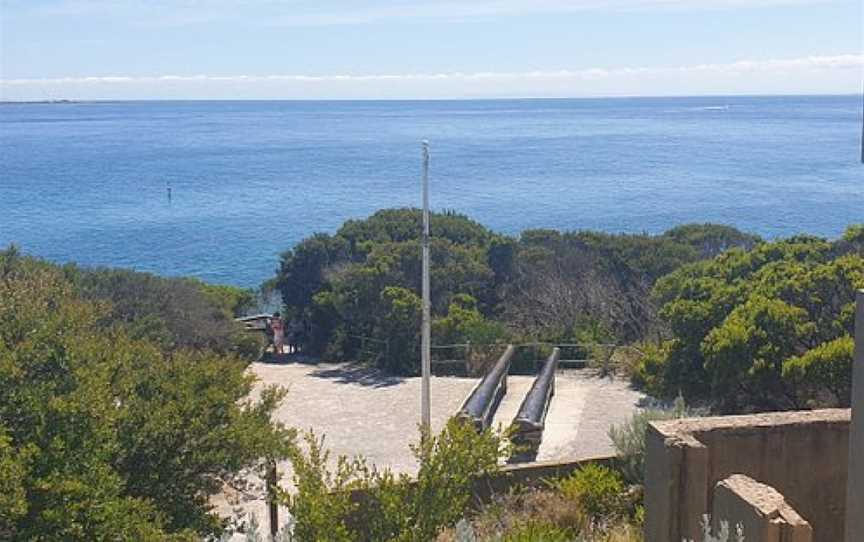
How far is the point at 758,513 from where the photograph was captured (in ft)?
22.2

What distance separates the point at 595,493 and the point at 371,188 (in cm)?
7653

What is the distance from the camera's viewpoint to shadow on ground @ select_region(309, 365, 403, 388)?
2450cm

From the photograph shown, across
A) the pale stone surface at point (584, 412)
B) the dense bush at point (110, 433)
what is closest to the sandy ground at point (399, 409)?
the pale stone surface at point (584, 412)

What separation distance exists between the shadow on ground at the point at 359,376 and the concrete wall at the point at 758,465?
1577cm

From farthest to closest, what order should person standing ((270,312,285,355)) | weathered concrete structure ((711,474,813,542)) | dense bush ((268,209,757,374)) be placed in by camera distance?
1. person standing ((270,312,285,355))
2. dense bush ((268,209,757,374))
3. weathered concrete structure ((711,474,813,542))

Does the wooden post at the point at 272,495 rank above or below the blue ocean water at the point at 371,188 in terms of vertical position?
above

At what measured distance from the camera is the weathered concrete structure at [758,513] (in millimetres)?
6656

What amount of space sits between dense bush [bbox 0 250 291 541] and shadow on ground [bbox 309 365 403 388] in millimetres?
11974

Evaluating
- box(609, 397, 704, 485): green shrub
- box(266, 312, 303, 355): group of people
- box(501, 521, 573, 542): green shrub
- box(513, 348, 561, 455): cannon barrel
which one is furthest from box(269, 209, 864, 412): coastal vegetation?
box(501, 521, 573, 542): green shrub

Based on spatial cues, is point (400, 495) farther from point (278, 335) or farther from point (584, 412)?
point (278, 335)

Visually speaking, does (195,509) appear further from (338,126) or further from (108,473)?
(338,126)

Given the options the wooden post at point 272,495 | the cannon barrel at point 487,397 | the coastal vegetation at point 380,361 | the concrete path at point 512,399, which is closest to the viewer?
the coastal vegetation at point 380,361

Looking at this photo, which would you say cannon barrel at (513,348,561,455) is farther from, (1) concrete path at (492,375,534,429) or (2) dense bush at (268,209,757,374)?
(2) dense bush at (268,209,757,374)

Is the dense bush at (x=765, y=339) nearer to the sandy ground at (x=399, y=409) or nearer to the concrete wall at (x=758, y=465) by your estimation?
the sandy ground at (x=399, y=409)
